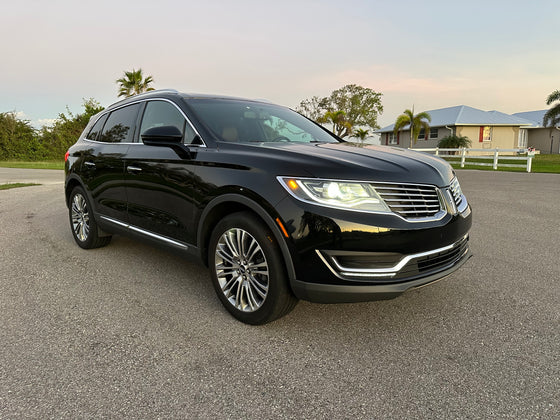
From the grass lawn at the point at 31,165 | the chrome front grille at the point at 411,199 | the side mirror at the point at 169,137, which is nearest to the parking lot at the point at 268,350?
the chrome front grille at the point at 411,199

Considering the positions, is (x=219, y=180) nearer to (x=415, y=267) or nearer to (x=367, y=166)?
(x=367, y=166)

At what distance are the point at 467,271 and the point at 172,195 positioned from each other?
119 inches

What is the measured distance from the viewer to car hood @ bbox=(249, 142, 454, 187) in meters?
2.65

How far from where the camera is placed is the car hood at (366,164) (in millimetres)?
2654

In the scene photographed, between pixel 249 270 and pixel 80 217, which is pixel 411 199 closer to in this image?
pixel 249 270

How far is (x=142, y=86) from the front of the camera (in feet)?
115

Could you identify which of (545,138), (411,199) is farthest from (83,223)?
(545,138)

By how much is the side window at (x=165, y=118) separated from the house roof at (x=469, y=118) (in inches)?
1565

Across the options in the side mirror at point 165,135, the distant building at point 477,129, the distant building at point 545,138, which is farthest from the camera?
the distant building at point 545,138

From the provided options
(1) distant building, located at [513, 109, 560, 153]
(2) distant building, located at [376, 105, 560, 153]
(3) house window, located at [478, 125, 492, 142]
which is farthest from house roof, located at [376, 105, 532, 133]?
(1) distant building, located at [513, 109, 560, 153]

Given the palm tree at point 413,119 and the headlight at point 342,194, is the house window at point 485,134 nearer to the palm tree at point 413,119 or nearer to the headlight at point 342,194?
the palm tree at point 413,119

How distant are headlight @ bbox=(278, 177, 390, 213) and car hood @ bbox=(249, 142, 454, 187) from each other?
0.04m

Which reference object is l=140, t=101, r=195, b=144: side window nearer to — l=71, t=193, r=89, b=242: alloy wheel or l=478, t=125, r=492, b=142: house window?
l=71, t=193, r=89, b=242: alloy wheel

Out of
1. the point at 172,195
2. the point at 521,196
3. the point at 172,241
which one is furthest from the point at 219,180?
the point at 521,196
